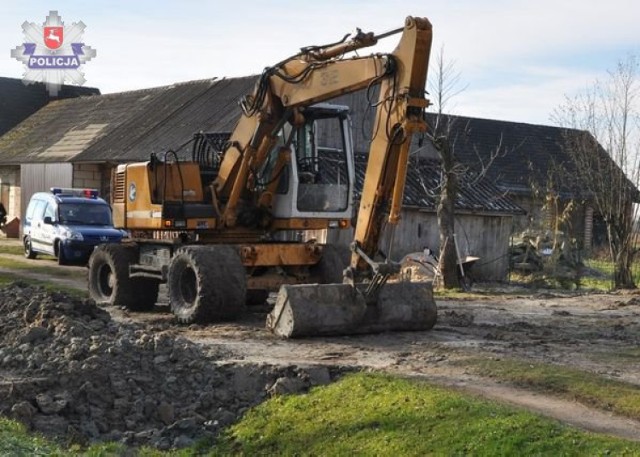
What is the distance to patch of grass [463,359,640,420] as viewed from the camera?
9532 mm

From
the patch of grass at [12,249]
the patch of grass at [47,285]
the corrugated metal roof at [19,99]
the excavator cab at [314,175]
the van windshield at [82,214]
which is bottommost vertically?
the patch of grass at [47,285]

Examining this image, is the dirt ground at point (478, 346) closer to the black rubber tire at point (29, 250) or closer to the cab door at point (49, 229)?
the cab door at point (49, 229)

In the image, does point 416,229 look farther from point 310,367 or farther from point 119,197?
point 310,367

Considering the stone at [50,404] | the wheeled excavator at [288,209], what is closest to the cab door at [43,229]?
the wheeled excavator at [288,209]

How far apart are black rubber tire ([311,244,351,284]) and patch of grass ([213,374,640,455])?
4767 mm

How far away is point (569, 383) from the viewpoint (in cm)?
1016

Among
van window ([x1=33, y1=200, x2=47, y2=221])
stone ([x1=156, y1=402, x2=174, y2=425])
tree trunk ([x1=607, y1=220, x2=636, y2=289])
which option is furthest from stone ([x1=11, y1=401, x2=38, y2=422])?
van window ([x1=33, y1=200, x2=47, y2=221])

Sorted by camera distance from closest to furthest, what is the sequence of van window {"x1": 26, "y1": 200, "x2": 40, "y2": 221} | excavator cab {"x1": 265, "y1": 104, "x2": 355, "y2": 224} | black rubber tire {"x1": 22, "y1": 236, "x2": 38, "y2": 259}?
1. excavator cab {"x1": 265, "y1": 104, "x2": 355, "y2": 224}
2. black rubber tire {"x1": 22, "y1": 236, "x2": 38, "y2": 259}
3. van window {"x1": 26, "y1": 200, "x2": 40, "y2": 221}

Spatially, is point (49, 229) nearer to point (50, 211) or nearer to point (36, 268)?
point (50, 211)

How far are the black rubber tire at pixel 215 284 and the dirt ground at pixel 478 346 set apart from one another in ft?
0.66

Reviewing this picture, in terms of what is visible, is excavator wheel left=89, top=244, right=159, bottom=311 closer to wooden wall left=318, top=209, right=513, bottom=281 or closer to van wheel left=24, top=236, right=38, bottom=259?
wooden wall left=318, top=209, right=513, bottom=281

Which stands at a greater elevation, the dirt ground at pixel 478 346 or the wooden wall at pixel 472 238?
the wooden wall at pixel 472 238

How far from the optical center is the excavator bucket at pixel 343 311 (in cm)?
1277

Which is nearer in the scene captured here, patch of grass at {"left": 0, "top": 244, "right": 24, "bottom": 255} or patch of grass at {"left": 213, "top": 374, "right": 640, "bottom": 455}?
patch of grass at {"left": 213, "top": 374, "right": 640, "bottom": 455}
